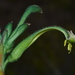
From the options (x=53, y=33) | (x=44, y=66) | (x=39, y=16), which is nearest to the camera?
(x=44, y=66)

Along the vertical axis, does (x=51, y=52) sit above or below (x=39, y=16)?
below

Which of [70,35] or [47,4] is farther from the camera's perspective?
[47,4]

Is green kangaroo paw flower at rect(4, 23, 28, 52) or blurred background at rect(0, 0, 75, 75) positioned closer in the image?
green kangaroo paw flower at rect(4, 23, 28, 52)

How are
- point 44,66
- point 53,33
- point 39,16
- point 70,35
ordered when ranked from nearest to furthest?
point 70,35
point 44,66
point 53,33
point 39,16

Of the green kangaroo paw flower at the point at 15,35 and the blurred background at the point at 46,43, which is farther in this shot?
the blurred background at the point at 46,43

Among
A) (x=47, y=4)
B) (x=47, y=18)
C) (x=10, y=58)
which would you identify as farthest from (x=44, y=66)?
(x=10, y=58)

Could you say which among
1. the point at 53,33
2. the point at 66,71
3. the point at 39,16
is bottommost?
the point at 66,71

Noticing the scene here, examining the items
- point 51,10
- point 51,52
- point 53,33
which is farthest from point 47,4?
point 51,52

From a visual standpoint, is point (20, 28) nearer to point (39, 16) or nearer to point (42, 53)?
point (42, 53)
